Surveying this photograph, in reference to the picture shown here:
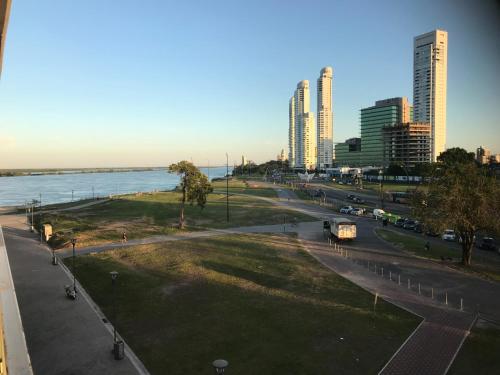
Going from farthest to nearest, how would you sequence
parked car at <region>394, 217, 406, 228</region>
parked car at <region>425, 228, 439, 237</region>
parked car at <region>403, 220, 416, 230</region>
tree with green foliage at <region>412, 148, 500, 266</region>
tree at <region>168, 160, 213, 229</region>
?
parked car at <region>394, 217, 406, 228</region>, parked car at <region>403, 220, 416, 230</region>, tree at <region>168, 160, 213, 229</region>, parked car at <region>425, 228, 439, 237</region>, tree with green foliage at <region>412, 148, 500, 266</region>

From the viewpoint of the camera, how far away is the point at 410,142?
177 metres

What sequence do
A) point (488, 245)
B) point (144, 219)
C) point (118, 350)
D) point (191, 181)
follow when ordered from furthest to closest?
1. point (144, 219)
2. point (191, 181)
3. point (488, 245)
4. point (118, 350)

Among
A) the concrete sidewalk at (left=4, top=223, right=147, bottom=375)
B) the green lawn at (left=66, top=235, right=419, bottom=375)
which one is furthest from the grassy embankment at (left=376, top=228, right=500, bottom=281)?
the concrete sidewalk at (left=4, top=223, right=147, bottom=375)

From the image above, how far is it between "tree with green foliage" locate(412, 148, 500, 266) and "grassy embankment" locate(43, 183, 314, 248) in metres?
25.3

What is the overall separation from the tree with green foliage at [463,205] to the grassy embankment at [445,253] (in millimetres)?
1390

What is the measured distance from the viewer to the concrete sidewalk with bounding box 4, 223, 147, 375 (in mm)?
14875

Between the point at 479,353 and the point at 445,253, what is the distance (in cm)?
2019

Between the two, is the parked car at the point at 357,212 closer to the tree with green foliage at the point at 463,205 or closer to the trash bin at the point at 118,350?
the tree with green foliage at the point at 463,205

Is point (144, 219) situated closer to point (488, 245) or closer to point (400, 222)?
point (400, 222)

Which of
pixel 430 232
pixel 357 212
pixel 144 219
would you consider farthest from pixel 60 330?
pixel 357 212

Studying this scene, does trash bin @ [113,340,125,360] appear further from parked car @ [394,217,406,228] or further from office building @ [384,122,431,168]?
office building @ [384,122,431,168]

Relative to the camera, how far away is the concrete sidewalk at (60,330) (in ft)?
48.8

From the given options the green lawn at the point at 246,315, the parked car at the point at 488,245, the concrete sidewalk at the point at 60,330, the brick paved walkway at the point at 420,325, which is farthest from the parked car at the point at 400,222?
the concrete sidewalk at the point at 60,330

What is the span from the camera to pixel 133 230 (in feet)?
151
